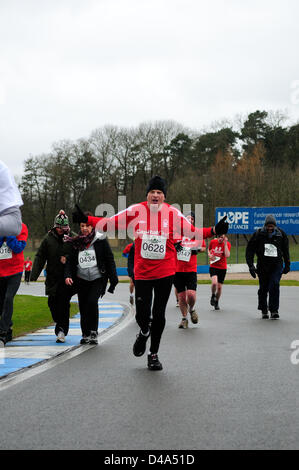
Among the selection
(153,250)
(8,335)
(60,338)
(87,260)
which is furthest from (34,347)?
(153,250)

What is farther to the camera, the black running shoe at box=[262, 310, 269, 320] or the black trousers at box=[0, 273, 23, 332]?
the black running shoe at box=[262, 310, 269, 320]

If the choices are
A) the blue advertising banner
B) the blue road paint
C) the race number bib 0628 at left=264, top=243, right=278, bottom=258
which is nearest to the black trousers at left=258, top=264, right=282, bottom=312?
the race number bib 0628 at left=264, top=243, right=278, bottom=258

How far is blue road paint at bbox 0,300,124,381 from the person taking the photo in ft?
27.0

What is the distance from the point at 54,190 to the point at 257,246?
59813mm

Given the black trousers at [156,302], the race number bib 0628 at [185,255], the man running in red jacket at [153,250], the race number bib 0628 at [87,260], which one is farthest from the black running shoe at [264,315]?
the black trousers at [156,302]

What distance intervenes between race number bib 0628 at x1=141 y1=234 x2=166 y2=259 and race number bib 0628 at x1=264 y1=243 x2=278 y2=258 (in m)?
6.37

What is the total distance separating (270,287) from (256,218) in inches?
1211

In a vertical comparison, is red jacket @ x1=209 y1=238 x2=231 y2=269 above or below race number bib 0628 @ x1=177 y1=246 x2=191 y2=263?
below

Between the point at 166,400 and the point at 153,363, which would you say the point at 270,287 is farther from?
the point at 166,400

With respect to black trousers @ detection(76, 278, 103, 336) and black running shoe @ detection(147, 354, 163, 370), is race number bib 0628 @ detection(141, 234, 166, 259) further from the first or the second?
black trousers @ detection(76, 278, 103, 336)

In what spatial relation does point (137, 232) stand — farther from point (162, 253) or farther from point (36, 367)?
point (36, 367)

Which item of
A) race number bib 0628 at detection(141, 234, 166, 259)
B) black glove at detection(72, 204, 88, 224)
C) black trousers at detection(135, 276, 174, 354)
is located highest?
black glove at detection(72, 204, 88, 224)

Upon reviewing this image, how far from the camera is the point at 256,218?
1731 inches

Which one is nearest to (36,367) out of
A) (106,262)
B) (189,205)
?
(106,262)
